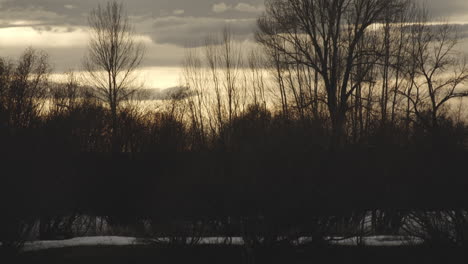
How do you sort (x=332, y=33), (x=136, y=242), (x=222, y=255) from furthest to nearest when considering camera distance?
(x=332, y=33) → (x=136, y=242) → (x=222, y=255)

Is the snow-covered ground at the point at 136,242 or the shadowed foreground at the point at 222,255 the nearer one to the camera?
the shadowed foreground at the point at 222,255

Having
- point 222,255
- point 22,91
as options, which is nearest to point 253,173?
point 222,255

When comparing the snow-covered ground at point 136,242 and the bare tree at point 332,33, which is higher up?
the bare tree at point 332,33

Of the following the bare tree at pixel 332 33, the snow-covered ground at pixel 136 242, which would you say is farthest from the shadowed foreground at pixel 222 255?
the bare tree at pixel 332 33

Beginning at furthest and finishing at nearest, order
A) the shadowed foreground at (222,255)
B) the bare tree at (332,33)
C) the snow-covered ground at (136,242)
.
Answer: the bare tree at (332,33) → the snow-covered ground at (136,242) → the shadowed foreground at (222,255)

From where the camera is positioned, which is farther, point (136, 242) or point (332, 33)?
point (332, 33)

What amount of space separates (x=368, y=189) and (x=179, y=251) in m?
6.91

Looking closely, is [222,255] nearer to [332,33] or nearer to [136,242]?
[136,242]

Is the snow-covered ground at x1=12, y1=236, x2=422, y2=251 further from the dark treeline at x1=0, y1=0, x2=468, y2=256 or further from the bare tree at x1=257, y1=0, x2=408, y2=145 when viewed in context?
the bare tree at x1=257, y1=0, x2=408, y2=145

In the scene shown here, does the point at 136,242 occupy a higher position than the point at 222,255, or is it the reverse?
the point at 136,242

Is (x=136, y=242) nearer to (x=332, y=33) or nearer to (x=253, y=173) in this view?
(x=253, y=173)

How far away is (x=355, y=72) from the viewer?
31734 mm

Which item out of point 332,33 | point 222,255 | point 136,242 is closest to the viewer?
point 222,255

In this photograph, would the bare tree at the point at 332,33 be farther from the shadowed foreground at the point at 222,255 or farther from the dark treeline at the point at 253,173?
the shadowed foreground at the point at 222,255
